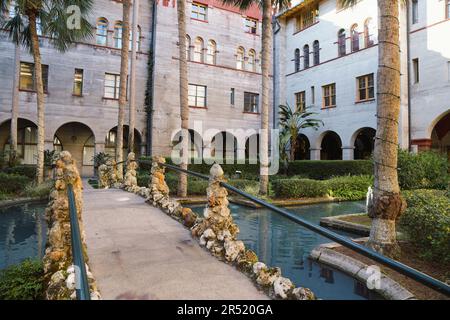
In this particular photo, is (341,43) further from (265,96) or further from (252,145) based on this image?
(265,96)

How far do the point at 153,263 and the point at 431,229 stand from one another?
4.49 meters

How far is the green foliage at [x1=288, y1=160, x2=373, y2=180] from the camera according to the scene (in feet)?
58.9

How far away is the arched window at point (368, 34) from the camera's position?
20.0 meters

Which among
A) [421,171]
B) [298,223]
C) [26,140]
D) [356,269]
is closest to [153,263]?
[298,223]

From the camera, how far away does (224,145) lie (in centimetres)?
2630

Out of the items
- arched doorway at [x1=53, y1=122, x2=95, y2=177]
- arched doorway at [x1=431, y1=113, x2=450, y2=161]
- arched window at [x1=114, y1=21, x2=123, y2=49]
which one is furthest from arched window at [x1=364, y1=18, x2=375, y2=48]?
arched doorway at [x1=53, y1=122, x2=95, y2=177]

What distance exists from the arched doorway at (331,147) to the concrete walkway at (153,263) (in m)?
22.7

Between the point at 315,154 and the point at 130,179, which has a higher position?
the point at 315,154

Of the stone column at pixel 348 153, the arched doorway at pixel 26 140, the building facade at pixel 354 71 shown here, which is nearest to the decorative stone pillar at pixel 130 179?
the building facade at pixel 354 71

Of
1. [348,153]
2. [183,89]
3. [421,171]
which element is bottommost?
[421,171]

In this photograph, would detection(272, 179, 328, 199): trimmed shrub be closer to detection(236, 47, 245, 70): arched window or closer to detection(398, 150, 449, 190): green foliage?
detection(398, 150, 449, 190): green foliage

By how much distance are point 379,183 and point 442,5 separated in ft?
56.5

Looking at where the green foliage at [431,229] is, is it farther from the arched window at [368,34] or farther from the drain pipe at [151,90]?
the drain pipe at [151,90]
